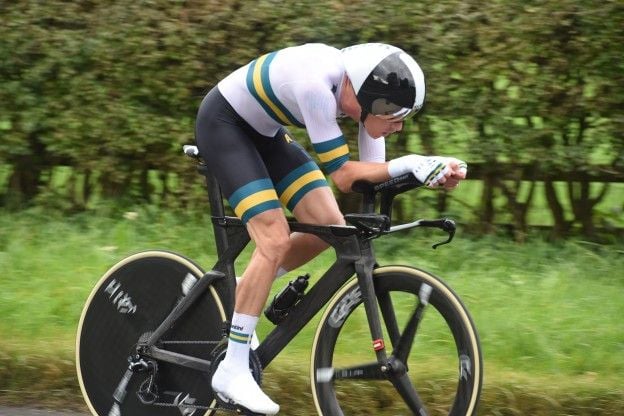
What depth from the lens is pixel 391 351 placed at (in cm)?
487

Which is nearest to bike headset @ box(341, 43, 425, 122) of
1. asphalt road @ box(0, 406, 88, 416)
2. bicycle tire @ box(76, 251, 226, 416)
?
bicycle tire @ box(76, 251, 226, 416)

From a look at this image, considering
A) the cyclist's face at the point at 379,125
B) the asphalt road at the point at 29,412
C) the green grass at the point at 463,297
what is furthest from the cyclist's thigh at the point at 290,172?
the asphalt road at the point at 29,412

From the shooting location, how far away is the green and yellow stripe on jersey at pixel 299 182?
5.16 meters

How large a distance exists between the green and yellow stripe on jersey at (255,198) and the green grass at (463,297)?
39.3 inches

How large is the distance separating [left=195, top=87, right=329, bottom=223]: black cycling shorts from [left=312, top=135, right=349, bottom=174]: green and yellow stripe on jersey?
0.39 metres

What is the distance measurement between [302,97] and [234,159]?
45 centimetres

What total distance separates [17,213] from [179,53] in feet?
5.45

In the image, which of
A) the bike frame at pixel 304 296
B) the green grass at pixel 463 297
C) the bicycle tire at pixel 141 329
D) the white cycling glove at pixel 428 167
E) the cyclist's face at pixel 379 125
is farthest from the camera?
the green grass at pixel 463 297

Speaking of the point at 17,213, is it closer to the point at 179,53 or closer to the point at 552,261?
the point at 179,53

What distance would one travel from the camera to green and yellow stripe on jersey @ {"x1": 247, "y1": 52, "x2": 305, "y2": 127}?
4910 millimetres

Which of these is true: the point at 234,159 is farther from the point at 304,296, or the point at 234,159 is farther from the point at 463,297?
the point at 463,297

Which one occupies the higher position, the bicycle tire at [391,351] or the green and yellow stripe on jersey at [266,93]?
the green and yellow stripe on jersey at [266,93]

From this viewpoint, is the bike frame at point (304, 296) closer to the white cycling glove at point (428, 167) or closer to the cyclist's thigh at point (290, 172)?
the cyclist's thigh at point (290, 172)

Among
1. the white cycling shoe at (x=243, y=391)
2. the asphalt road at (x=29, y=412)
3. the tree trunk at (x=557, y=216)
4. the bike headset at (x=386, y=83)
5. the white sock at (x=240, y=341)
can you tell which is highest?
the bike headset at (x=386, y=83)
